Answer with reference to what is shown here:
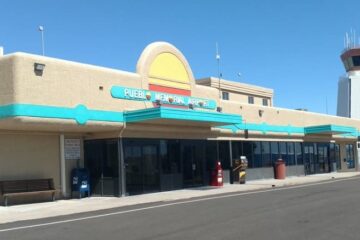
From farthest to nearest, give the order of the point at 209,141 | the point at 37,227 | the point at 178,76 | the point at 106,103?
1. the point at 209,141
2. the point at 178,76
3. the point at 106,103
4. the point at 37,227

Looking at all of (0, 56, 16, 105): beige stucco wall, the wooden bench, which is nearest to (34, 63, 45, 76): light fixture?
(0, 56, 16, 105): beige stucco wall

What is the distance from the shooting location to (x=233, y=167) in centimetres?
2900

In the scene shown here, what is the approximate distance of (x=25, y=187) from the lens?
64.8 feet

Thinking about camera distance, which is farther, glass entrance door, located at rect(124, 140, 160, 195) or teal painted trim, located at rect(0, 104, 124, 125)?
glass entrance door, located at rect(124, 140, 160, 195)

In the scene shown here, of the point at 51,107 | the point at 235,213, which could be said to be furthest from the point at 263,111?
the point at 235,213

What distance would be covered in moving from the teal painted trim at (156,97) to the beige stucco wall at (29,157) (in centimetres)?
327

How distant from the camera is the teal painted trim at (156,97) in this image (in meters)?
21.6

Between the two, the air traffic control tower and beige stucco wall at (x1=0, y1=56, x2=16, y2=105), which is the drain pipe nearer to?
beige stucco wall at (x1=0, y1=56, x2=16, y2=105)

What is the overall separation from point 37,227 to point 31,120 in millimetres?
5751

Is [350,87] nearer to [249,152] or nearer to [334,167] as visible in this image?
[334,167]

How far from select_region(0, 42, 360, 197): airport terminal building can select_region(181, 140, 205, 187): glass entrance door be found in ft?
0.17

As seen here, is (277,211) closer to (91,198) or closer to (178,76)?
(91,198)

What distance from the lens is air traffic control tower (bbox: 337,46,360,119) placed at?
6938 cm

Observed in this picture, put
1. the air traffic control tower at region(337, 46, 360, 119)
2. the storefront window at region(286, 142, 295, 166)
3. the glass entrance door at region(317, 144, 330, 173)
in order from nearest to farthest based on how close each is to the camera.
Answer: the storefront window at region(286, 142, 295, 166) → the glass entrance door at region(317, 144, 330, 173) → the air traffic control tower at region(337, 46, 360, 119)
